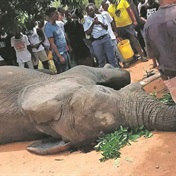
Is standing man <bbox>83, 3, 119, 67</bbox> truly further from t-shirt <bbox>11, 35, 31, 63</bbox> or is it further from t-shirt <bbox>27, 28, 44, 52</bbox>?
t-shirt <bbox>27, 28, 44, 52</bbox>

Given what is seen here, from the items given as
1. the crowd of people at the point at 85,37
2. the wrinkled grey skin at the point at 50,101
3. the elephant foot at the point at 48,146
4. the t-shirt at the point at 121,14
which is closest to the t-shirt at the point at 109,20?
the crowd of people at the point at 85,37

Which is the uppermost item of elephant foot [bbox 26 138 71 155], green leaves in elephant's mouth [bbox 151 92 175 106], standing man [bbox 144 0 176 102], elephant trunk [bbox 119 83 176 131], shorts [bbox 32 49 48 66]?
standing man [bbox 144 0 176 102]

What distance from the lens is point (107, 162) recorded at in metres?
4.94

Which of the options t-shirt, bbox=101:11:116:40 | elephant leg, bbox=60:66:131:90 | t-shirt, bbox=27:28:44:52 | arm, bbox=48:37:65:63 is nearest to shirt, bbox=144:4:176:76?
elephant leg, bbox=60:66:131:90

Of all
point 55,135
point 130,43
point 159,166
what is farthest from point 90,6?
point 159,166

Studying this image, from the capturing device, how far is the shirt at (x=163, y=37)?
13.5 ft

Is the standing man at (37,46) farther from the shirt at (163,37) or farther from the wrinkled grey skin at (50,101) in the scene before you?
the shirt at (163,37)

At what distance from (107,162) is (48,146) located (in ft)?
3.98

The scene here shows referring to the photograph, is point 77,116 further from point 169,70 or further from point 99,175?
point 169,70

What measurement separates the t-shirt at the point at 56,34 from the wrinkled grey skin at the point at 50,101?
2397mm

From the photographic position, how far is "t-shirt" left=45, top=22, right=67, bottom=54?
921 cm

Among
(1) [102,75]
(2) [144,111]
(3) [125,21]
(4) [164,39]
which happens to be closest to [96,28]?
(3) [125,21]

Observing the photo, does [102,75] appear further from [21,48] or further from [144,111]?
[21,48]

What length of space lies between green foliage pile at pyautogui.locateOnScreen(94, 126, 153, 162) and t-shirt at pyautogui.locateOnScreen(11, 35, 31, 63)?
5.95 metres
